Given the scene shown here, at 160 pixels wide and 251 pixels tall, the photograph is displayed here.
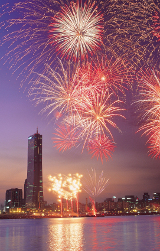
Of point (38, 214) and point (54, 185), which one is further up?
point (54, 185)

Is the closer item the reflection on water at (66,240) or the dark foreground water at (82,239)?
the reflection on water at (66,240)

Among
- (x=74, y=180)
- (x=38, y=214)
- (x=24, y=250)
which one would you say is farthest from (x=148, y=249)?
(x=38, y=214)

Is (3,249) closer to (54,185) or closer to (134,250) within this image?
(134,250)

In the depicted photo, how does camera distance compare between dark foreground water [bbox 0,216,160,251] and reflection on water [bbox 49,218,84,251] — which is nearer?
reflection on water [bbox 49,218,84,251]

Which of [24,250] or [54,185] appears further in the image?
[54,185]

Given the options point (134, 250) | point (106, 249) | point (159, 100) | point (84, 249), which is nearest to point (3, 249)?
point (84, 249)

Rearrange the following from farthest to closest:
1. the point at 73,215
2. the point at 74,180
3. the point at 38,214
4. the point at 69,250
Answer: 1. the point at 38,214
2. the point at 73,215
3. the point at 74,180
4. the point at 69,250

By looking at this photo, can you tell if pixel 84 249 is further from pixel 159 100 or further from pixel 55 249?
pixel 159 100

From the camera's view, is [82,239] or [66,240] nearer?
[66,240]

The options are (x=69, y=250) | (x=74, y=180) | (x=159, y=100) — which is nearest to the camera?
(x=159, y=100)

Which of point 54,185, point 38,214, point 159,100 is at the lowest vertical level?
point 38,214
